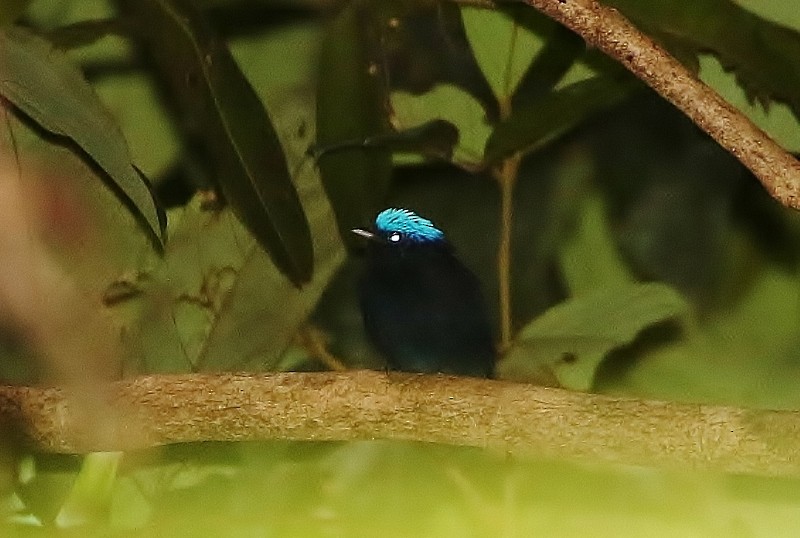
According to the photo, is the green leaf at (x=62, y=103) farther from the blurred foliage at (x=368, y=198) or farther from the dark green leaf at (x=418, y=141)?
the dark green leaf at (x=418, y=141)

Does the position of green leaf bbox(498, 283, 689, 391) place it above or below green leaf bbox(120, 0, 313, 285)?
below

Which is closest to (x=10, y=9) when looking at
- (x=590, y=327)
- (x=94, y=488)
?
(x=94, y=488)

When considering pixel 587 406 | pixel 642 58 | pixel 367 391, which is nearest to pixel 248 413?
pixel 367 391

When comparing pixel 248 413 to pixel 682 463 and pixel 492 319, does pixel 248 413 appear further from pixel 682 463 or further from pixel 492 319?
pixel 492 319

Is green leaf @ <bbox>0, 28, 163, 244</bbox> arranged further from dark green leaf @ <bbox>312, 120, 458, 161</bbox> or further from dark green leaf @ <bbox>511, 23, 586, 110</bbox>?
dark green leaf @ <bbox>511, 23, 586, 110</bbox>

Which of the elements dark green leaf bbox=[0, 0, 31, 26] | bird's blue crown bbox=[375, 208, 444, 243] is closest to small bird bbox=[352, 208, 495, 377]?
bird's blue crown bbox=[375, 208, 444, 243]

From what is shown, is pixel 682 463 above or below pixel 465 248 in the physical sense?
above
